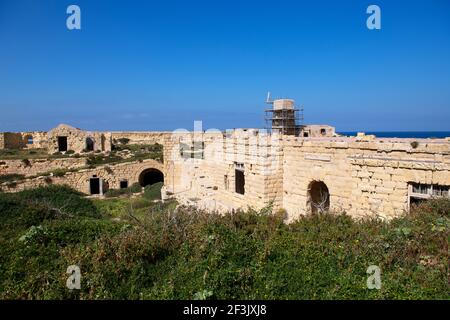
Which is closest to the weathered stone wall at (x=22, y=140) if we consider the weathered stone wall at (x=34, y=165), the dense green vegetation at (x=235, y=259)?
the weathered stone wall at (x=34, y=165)

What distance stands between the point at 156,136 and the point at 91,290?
41.2 metres

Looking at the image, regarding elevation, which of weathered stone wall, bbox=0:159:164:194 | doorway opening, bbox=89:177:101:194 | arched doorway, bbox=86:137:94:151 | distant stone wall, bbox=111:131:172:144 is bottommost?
doorway opening, bbox=89:177:101:194

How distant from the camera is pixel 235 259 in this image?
5.22 meters

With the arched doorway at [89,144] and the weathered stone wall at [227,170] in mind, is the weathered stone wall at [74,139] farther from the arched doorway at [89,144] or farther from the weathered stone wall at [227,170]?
the weathered stone wall at [227,170]

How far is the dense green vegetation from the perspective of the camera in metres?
4.43

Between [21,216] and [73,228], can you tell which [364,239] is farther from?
[21,216]

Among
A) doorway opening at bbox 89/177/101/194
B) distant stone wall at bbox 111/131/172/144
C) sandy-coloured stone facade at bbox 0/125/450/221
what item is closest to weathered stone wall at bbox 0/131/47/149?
distant stone wall at bbox 111/131/172/144

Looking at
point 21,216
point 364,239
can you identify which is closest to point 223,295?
point 364,239

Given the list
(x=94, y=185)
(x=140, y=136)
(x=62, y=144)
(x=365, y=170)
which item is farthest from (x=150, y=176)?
(x=365, y=170)

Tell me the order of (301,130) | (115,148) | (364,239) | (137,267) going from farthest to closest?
1. (115,148)
2. (301,130)
3. (364,239)
4. (137,267)

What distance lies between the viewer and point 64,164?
2959 centimetres

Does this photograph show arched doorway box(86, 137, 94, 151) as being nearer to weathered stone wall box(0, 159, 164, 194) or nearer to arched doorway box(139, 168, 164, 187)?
arched doorway box(139, 168, 164, 187)

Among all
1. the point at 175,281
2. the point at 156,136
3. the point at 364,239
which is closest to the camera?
the point at 175,281

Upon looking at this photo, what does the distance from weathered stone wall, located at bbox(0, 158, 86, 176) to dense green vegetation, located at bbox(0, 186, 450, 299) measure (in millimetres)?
24343
